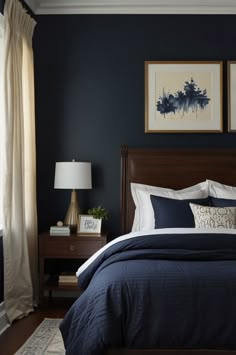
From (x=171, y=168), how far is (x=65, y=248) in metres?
1.35

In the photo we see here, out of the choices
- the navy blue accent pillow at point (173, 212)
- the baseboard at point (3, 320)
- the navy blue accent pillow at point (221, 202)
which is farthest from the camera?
the navy blue accent pillow at point (221, 202)

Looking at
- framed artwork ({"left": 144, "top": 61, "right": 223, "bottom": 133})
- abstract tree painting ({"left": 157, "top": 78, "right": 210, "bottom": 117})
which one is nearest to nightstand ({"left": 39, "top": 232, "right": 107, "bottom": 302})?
framed artwork ({"left": 144, "top": 61, "right": 223, "bottom": 133})

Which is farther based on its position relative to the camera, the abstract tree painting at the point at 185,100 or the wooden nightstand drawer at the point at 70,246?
the abstract tree painting at the point at 185,100

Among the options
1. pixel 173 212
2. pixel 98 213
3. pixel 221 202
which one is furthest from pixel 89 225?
pixel 221 202

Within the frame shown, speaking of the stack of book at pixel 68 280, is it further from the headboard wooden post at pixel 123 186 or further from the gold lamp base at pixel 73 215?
the headboard wooden post at pixel 123 186

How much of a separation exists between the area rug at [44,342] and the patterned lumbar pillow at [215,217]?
1.46 m

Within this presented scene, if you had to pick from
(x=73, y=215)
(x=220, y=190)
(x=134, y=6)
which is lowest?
(x=73, y=215)

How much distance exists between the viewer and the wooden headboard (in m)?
4.48

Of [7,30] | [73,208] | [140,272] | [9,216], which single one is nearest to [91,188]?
[73,208]

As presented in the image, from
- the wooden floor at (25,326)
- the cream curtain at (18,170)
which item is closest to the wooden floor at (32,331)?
the wooden floor at (25,326)

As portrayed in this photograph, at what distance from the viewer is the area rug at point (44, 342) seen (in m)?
3.06

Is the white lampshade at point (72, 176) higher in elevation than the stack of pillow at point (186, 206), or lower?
higher

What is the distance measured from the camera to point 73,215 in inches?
173

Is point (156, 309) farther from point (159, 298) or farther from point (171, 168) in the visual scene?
point (171, 168)
